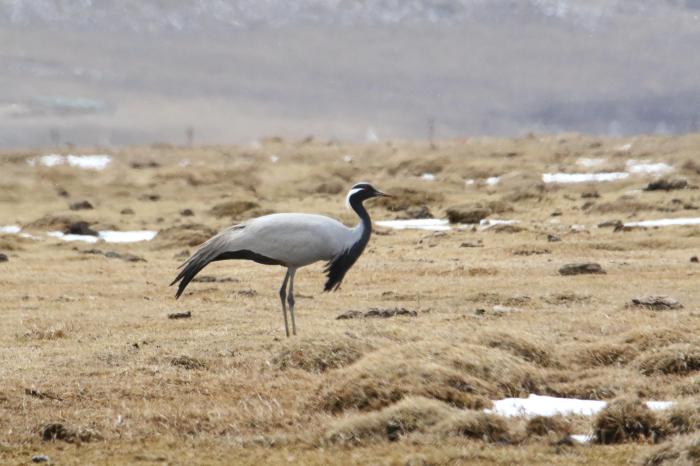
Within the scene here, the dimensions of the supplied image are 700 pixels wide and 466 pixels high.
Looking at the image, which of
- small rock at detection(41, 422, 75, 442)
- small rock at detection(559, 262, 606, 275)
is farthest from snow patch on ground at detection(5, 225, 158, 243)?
small rock at detection(41, 422, 75, 442)

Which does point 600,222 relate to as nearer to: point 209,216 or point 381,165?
point 209,216

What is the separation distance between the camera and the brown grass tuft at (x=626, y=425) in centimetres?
894

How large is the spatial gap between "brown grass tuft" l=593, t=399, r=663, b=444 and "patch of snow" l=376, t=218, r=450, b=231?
29.3 metres

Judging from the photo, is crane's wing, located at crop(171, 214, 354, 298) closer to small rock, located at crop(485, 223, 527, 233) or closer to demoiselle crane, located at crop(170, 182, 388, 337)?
demoiselle crane, located at crop(170, 182, 388, 337)

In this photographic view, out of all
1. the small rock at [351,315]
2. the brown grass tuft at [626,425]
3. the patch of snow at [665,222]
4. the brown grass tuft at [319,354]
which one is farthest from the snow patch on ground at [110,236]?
the brown grass tuft at [626,425]

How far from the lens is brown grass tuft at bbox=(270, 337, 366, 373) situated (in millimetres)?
12055

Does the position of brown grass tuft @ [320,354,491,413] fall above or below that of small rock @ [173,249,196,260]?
above

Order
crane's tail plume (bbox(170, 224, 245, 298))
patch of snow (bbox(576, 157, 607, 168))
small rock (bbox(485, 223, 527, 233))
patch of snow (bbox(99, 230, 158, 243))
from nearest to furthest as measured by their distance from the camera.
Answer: crane's tail plume (bbox(170, 224, 245, 298))
small rock (bbox(485, 223, 527, 233))
patch of snow (bbox(99, 230, 158, 243))
patch of snow (bbox(576, 157, 607, 168))

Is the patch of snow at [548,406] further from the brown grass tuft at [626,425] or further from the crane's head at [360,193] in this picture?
the crane's head at [360,193]

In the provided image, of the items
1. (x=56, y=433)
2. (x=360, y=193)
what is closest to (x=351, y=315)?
(x=360, y=193)

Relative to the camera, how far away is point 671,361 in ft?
37.7

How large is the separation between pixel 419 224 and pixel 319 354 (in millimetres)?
28993

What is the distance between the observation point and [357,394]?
10.3 meters

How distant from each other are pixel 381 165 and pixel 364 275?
60269 millimetres
